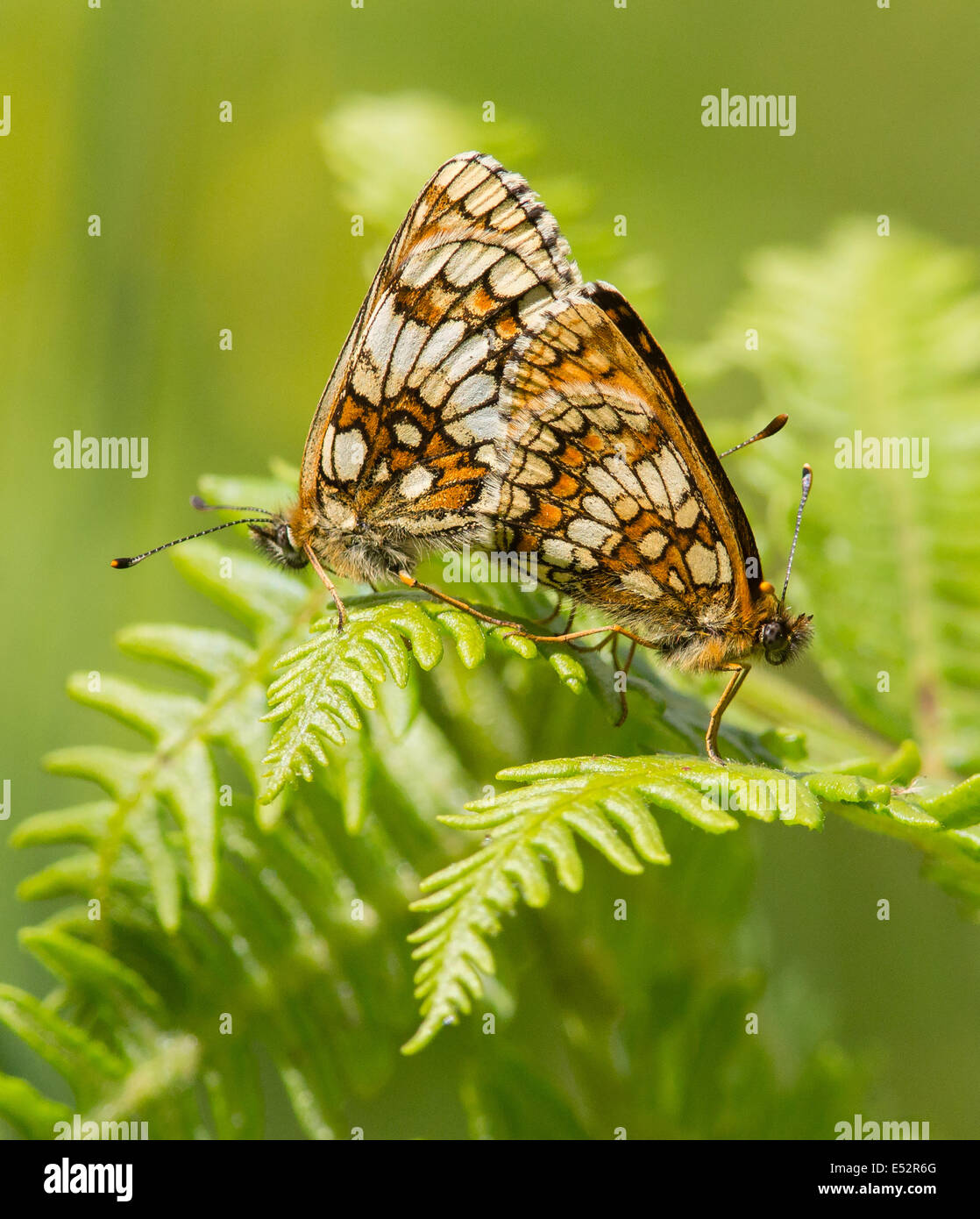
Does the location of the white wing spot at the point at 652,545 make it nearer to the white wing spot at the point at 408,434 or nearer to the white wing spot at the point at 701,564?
the white wing spot at the point at 701,564

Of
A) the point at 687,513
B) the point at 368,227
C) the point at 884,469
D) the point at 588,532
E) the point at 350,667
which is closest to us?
the point at 350,667

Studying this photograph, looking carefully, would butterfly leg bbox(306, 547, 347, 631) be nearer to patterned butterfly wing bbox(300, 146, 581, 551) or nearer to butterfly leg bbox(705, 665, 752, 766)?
patterned butterfly wing bbox(300, 146, 581, 551)

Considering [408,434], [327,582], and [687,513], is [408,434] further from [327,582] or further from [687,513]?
[687,513]

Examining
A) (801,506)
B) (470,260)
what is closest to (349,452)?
(470,260)

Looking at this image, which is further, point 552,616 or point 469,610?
point 552,616

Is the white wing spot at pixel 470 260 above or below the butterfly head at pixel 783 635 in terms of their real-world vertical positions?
above

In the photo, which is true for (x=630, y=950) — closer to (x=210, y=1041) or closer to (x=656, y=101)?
(x=210, y=1041)

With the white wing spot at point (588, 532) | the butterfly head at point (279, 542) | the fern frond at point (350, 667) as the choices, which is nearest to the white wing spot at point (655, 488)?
the white wing spot at point (588, 532)
